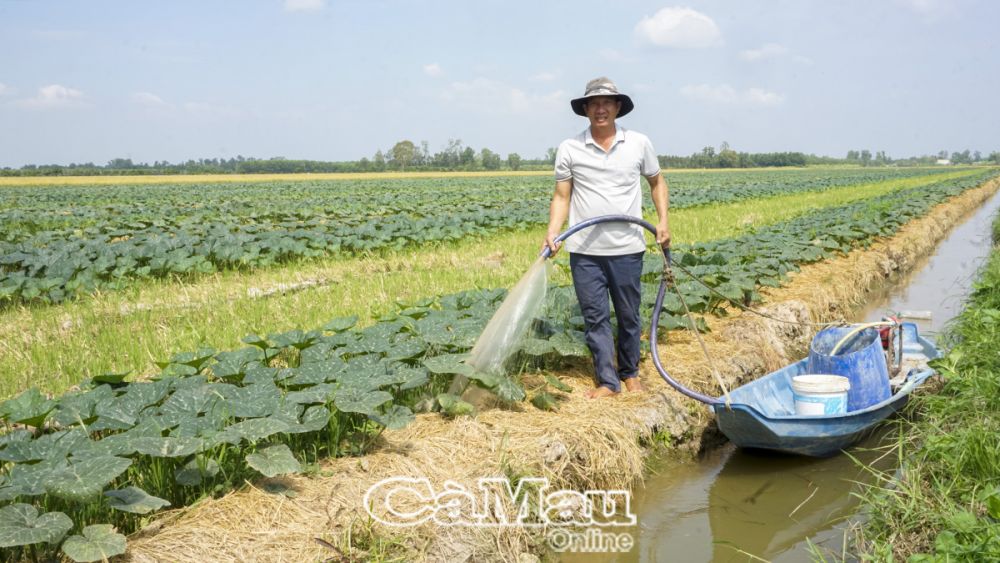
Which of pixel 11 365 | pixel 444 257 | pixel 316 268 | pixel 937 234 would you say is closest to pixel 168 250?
pixel 316 268

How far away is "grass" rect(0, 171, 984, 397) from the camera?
5656mm

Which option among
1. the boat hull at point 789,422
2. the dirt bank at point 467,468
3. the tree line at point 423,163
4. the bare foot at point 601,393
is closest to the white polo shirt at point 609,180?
the bare foot at point 601,393

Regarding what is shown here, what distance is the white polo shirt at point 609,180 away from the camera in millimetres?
4668

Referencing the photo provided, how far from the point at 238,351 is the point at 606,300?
7.77 feet

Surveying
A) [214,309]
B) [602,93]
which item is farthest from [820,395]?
[214,309]

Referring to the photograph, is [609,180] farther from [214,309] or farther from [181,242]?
[181,242]

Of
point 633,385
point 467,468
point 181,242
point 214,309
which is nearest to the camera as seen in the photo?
point 467,468

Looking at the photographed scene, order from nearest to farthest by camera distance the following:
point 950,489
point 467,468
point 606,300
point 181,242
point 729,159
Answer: point 950,489, point 467,468, point 606,300, point 181,242, point 729,159

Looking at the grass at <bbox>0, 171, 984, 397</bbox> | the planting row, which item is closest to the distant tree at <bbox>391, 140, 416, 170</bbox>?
the planting row

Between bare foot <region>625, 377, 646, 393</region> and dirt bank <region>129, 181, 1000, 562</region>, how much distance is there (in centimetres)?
10

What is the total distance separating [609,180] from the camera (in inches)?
185

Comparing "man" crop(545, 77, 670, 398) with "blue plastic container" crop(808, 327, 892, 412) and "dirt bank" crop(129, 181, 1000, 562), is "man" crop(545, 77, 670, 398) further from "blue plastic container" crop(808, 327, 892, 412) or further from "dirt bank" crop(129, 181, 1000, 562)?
"blue plastic container" crop(808, 327, 892, 412)

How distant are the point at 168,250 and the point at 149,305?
2822 mm

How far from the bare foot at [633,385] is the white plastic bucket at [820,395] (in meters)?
1.07
